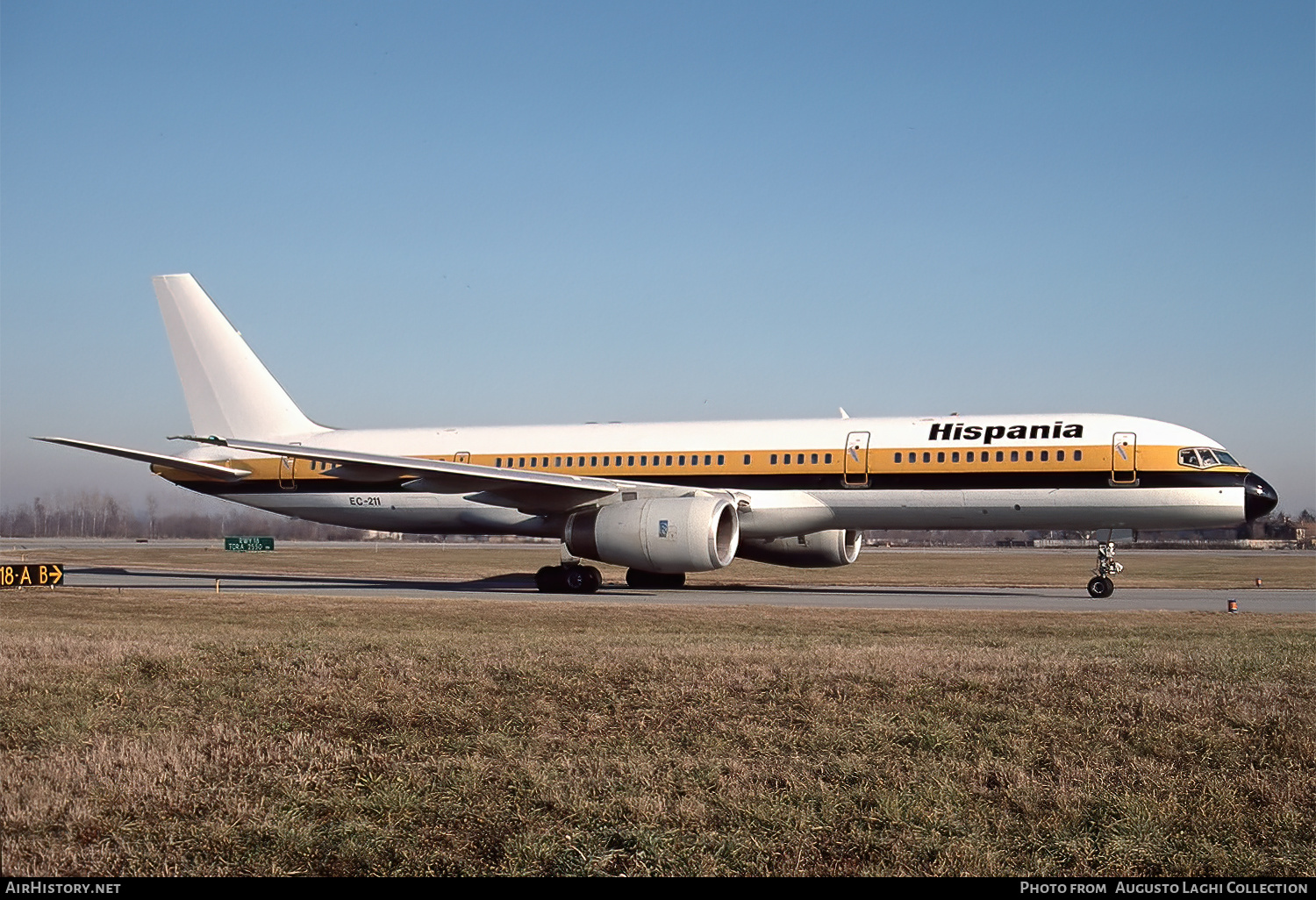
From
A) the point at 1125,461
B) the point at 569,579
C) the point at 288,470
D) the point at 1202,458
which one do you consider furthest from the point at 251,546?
the point at 1202,458

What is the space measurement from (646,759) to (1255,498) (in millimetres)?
22232

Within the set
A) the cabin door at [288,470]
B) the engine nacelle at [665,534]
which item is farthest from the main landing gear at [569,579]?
the cabin door at [288,470]

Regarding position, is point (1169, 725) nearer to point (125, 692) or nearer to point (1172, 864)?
point (1172, 864)

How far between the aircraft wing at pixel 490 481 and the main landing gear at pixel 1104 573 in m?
11.2

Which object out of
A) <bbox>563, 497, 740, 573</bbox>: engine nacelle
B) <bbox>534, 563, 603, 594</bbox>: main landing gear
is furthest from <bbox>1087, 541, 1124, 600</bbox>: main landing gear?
<bbox>534, 563, 603, 594</bbox>: main landing gear

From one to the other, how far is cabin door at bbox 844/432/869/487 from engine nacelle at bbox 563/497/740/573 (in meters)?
2.93

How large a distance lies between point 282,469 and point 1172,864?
93.4 ft

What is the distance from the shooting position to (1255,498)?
2517 cm

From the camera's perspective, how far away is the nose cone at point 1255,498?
25.1 m

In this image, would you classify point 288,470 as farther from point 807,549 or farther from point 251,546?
point 251,546

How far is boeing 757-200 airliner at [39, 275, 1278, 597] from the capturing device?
25109mm

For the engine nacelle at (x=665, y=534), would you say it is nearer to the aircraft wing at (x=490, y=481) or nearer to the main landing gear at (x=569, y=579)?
the aircraft wing at (x=490, y=481)

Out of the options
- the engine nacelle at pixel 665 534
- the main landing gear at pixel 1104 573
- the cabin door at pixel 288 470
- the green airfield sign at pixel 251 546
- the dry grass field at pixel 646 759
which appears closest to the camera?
the dry grass field at pixel 646 759
